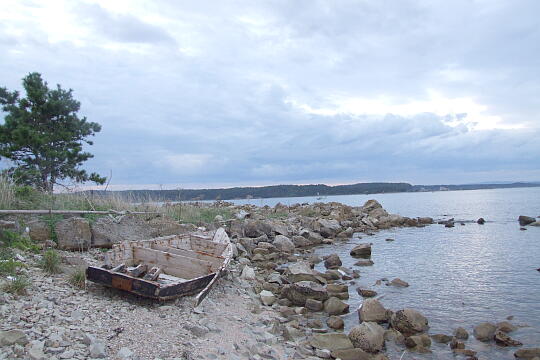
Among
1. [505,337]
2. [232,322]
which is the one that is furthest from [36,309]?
[505,337]

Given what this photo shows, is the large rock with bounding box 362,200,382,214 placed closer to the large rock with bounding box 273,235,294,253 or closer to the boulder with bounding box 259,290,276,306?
the large rock with bounding box 273,235,294,253

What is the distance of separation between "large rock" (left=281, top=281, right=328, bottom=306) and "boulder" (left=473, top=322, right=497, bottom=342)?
3312 millimetres

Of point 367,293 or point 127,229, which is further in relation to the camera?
point 127,229

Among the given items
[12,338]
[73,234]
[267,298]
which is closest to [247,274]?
[267,298]

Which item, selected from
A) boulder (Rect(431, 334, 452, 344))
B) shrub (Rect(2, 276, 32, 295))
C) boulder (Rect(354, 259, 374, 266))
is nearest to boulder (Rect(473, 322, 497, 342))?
boulder (Rect(431, 334, 452, 344))

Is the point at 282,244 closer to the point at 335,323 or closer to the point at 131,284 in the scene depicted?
the point at 335,323

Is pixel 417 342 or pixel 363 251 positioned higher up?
pixel 363 251

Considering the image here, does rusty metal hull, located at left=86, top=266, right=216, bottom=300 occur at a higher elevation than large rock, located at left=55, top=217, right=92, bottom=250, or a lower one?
lower

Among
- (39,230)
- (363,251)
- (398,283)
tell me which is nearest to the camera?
(39,230)

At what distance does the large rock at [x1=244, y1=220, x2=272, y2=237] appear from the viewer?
720 inches

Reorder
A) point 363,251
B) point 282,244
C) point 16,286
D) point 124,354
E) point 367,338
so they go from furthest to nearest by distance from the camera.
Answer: point 282,244, point 363,251, point 367,338, point 16,286, point 124,354

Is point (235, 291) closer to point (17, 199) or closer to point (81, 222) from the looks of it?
point (81, 222)

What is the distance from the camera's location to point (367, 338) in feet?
23.1

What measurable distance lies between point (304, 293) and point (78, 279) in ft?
16.7
